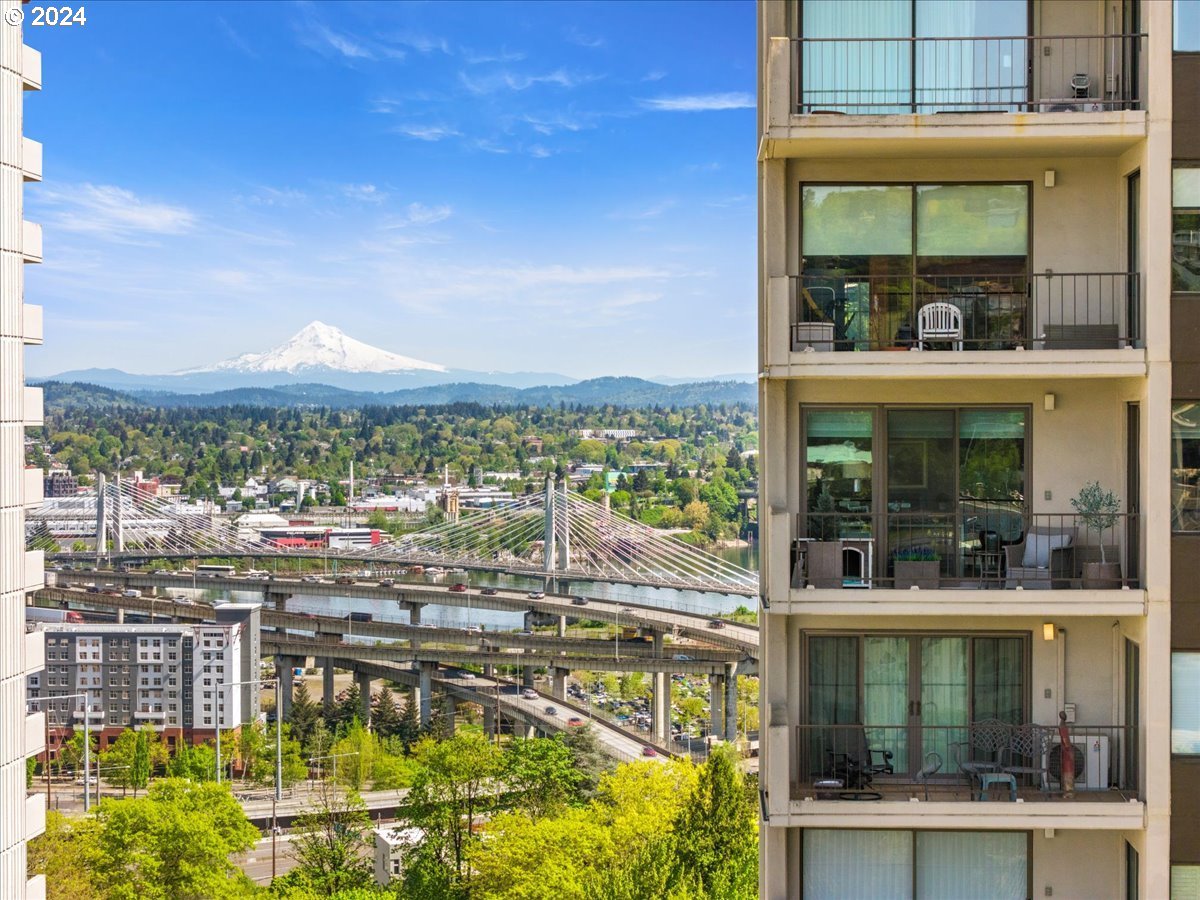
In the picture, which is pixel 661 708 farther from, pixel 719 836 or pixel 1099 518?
pixel 1099 518

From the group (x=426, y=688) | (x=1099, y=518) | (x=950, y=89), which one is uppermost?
(x=950, y=89)

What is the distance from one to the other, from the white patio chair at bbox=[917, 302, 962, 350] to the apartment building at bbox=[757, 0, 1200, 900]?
0.06 ft

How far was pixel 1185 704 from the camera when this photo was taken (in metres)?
6.40

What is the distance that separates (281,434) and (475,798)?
6571 inches

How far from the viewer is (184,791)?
32688 mm

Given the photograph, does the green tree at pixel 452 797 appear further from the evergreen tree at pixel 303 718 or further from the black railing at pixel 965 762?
the evergreen tree at pixel 303 718

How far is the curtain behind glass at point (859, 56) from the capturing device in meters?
7.05

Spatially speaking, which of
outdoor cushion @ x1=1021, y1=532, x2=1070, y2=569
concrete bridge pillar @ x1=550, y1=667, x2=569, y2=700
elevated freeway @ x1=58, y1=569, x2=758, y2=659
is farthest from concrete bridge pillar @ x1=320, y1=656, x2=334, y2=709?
outdoor cushion @ x1=1021, y1=532, x2=1070, y2=569

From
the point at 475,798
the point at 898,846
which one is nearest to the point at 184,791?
the point at 475,798

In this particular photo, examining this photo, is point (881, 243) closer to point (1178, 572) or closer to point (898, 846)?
point (1178, 572)

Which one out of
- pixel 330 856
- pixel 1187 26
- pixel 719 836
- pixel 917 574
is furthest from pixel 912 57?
pixel 330 856

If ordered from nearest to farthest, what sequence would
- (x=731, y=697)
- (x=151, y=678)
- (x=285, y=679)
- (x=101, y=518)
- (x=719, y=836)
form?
(x=719, y=836) < (x=731, y=697) < (x=151, y=678) < (x=285, y=679) < (x=101, y=518)

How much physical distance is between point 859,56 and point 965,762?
13.8ft

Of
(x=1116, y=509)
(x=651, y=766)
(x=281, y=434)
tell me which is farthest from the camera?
(x=281, y=434)
